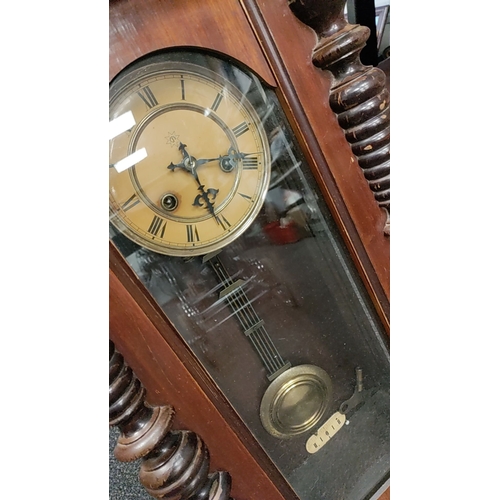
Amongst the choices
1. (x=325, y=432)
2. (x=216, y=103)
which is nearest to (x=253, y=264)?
(x=216, y=103)

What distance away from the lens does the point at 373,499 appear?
75 cm

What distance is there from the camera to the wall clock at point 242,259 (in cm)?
50

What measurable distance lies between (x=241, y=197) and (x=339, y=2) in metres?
0.31

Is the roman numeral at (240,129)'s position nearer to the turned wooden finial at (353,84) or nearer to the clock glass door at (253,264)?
the clock glass door at (253,264)

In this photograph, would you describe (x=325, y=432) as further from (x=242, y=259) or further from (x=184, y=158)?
(x=184, y=158)

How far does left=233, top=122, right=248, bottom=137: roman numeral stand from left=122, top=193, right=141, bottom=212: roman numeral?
18 cm

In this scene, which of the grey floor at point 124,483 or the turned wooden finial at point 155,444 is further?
the grey floor at point 124,483

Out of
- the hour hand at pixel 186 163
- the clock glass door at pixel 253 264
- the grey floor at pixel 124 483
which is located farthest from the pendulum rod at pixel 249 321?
the grey floor at pixel 124 483

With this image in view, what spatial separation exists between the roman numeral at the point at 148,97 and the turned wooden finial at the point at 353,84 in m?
0.25

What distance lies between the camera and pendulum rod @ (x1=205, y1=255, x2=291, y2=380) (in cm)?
60

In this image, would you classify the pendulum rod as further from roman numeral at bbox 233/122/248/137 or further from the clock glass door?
roman numeral at bbox 233/122/248/137

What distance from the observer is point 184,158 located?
528mm

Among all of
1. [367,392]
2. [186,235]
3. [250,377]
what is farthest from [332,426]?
[186,235]

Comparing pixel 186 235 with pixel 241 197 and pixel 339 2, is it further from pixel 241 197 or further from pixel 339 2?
pixel 339 2
